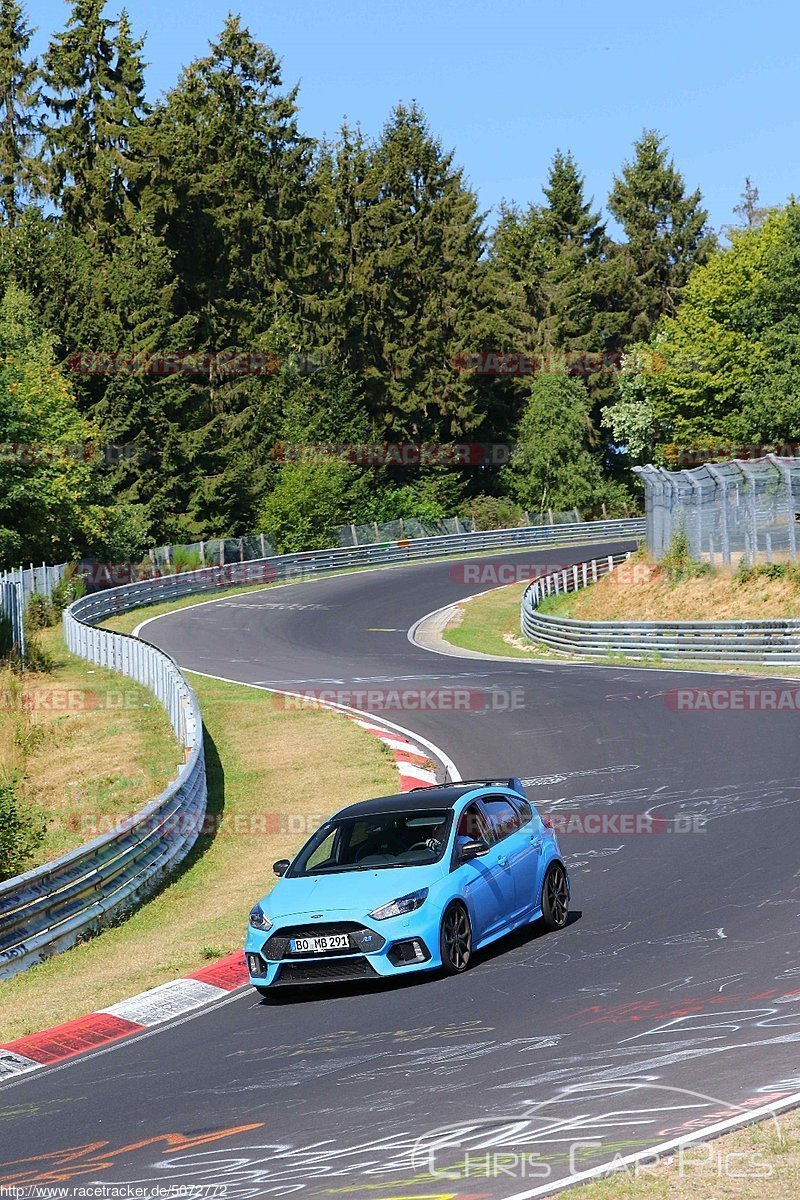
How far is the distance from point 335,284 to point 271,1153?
88.3 metres

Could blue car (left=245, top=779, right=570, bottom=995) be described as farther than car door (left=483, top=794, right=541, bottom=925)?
No

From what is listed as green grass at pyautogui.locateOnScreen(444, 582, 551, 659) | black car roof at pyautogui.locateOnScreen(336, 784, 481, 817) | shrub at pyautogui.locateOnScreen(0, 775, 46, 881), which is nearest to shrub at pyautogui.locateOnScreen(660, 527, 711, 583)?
green grass at pyautogui.locateOnScreen(444, 582, 551, 659)

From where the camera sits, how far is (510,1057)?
9461mm

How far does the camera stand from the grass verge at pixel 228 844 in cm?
1354

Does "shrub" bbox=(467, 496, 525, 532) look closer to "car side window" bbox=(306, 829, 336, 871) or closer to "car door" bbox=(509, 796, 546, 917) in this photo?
"car door" bbox=(509, 796, 546, 917)

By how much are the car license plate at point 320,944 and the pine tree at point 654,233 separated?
96399 millimetres

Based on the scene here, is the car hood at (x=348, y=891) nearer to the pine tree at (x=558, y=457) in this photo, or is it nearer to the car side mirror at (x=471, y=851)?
the car side mirror at (x=471, y=851)

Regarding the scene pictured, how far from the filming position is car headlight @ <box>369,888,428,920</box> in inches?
468

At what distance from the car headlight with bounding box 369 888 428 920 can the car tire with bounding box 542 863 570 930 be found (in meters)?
2.00

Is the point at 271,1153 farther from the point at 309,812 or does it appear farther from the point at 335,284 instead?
the point at 335,284

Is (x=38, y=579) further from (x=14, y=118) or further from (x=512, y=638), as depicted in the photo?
(x=14, y=118)

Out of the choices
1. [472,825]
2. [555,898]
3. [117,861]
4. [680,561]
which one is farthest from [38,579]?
[472,825]

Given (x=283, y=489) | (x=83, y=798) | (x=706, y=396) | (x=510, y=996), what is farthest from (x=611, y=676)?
(x=706, y=396)

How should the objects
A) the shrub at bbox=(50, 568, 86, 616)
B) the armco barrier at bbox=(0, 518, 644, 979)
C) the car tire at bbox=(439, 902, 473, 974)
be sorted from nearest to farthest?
the car tire at bbox=(439, 902, 473, 974)
the armco barrier at bbox=(0, 518, 644, 979)
the shrub at bbox=(50, 568, 86, 616)
